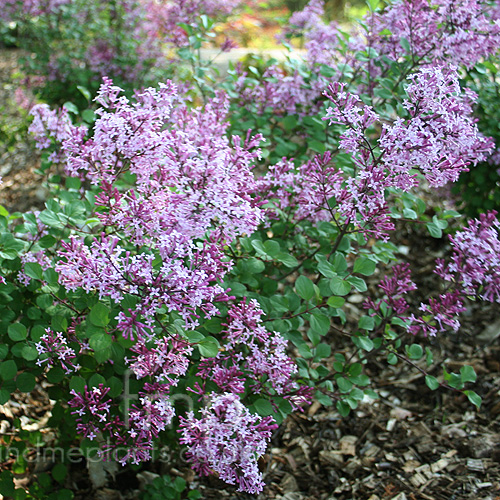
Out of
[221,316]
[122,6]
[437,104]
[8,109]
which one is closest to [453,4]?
[437,104]

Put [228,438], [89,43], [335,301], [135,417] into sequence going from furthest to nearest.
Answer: [89,43]
[335,301]
[135,417]
[228,438]

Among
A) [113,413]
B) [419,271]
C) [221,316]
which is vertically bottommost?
[419,271]

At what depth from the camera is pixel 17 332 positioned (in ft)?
5.15

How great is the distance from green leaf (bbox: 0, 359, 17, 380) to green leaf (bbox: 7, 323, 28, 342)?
78 mm

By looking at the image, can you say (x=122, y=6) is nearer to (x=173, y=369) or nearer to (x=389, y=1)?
(x=389, y=1)

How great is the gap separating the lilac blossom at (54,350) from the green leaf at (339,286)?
0.80 metres

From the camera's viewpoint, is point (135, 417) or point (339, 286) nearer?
point (135, 417)

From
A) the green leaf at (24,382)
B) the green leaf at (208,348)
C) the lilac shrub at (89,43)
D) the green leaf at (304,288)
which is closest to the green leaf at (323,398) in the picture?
the green leaf at (304,288)

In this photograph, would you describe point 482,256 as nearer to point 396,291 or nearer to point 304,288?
point 396,291

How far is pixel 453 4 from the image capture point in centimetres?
199

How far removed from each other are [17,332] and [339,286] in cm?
98

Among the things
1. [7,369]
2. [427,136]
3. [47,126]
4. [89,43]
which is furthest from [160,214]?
[89,43]

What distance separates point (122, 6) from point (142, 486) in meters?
3.64

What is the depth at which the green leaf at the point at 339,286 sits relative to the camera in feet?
5.20
